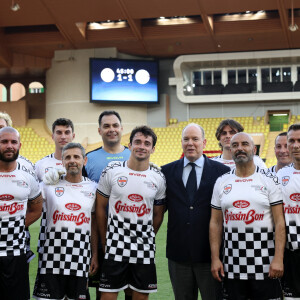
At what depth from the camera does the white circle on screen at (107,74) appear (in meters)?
24.2

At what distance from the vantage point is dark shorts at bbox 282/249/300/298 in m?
3.92

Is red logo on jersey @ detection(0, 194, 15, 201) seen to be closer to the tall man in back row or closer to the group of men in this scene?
the group of men

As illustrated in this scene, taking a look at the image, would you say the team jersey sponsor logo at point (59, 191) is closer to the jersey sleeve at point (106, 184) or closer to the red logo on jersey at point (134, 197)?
the jersey sleeve at point (106, 184)

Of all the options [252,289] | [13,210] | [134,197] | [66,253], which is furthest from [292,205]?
[13,210]

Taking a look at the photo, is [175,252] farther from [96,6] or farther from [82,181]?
[96,6]

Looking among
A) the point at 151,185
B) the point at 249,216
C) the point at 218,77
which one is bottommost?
the point at 249,216

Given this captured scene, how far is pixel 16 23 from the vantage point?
21.0 meters

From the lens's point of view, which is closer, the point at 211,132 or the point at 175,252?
the point at 175,252

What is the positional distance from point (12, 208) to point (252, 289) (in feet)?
6.45

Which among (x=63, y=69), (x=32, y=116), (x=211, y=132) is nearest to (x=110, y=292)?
(x=211, y=132)

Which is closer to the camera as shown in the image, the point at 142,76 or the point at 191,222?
the point at 191,222

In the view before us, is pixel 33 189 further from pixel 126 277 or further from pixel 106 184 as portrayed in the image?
pixel 126 277

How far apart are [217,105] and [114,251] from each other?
72.6ft

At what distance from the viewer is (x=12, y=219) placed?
3887 mm
